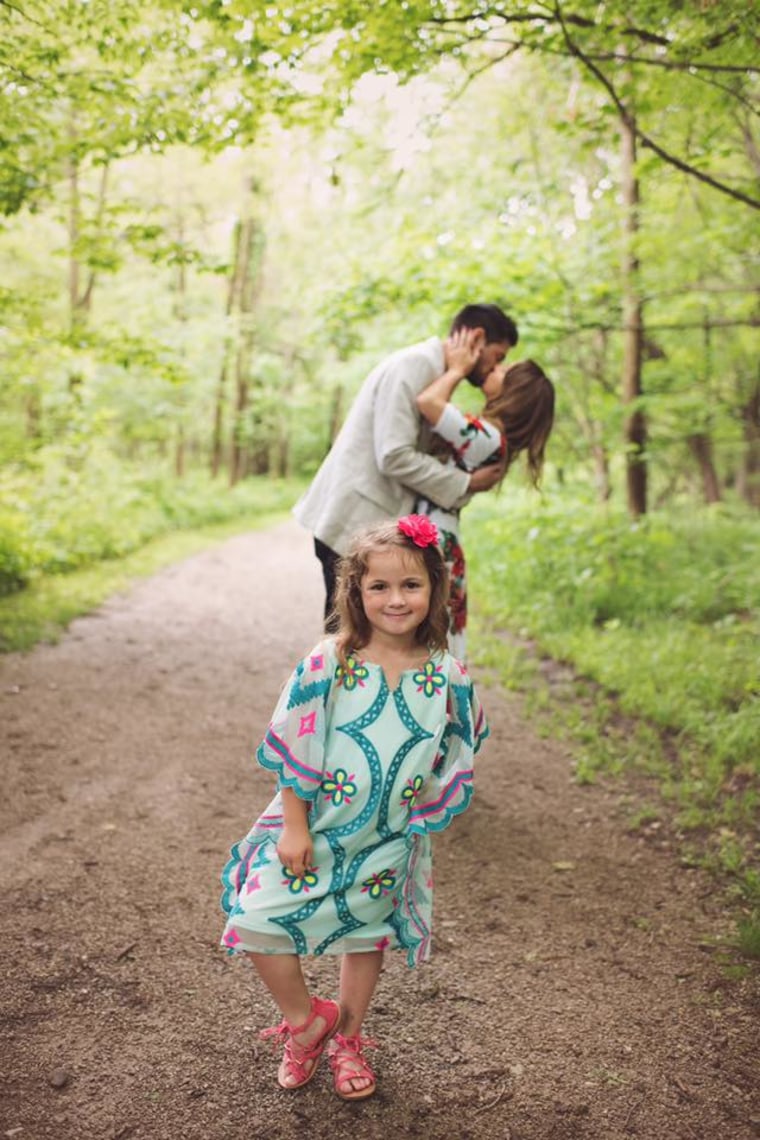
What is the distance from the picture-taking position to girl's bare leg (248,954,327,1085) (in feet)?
6.70

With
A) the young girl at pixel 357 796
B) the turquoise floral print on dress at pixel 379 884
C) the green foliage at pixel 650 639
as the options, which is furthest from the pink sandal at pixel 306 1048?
the green foliage at pixel 650 639

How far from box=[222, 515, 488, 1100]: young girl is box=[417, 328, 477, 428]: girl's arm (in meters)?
1.17

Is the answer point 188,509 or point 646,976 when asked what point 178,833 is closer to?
point 646,976

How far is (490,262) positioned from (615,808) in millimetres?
5168

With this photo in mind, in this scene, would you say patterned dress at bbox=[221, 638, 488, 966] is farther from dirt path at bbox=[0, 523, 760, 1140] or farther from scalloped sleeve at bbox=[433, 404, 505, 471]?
scalloped sleeve at bbox=[433, 404, 505, 471]

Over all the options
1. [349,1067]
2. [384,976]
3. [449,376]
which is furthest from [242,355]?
[349,1067]

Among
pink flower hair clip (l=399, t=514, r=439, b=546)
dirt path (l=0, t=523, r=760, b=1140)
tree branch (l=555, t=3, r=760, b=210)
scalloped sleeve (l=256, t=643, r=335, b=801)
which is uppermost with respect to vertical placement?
tree branch (l=555, t=3, r=760, b=210)

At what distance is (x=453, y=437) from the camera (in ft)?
10.9

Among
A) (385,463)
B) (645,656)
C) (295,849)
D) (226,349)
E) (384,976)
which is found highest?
(226,349)

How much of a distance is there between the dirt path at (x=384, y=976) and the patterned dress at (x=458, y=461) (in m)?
1.11

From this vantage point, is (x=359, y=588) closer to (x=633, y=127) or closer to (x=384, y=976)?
(x=384, y=976)

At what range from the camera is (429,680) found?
2137mm

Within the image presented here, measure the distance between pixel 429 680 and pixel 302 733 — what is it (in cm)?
37

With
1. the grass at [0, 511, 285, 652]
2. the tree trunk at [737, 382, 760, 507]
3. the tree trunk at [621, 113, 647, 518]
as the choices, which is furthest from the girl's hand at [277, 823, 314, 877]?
the tree trunk at [737, 382, 760, 507]
